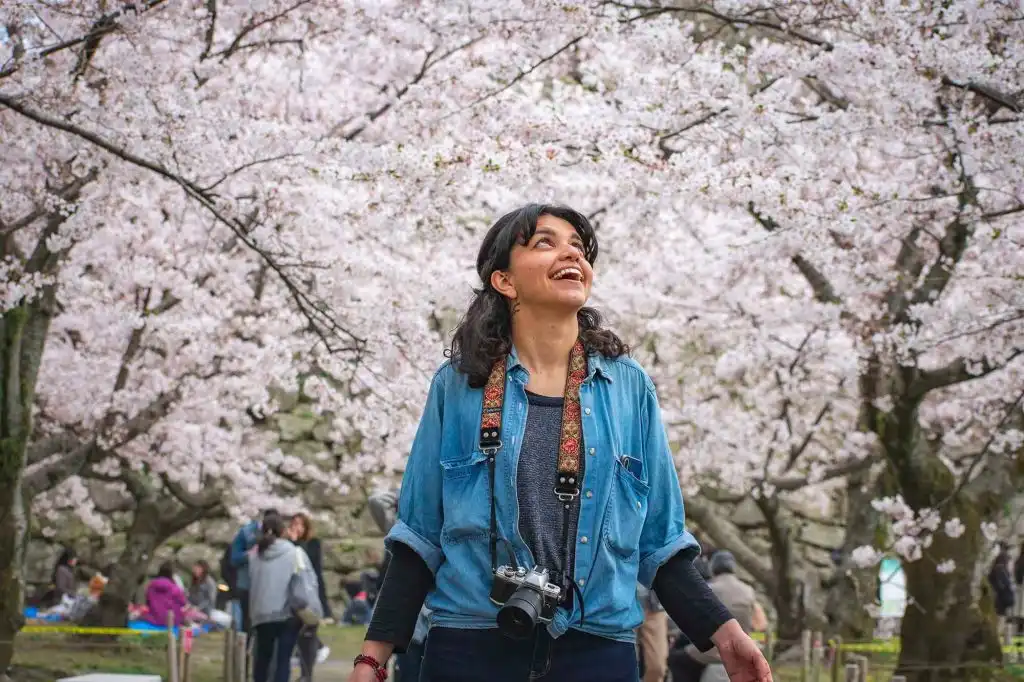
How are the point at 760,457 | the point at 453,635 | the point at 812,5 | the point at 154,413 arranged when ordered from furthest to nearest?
the point at 760,457
the point at 154,413
the point at 812,5
the point at 453,635

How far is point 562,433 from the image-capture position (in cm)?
267

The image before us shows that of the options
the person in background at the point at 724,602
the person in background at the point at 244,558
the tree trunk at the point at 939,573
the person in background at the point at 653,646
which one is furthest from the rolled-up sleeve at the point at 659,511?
the tree trunk at the point at 939,573

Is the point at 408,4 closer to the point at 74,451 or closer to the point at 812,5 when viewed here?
the point at 812,5

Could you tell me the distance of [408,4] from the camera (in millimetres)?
8711

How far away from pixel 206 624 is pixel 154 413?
5491 millimetres

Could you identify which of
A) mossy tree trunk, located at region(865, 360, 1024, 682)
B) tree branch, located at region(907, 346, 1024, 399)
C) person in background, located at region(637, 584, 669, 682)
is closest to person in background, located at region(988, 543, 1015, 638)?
mossy tree trunk, located at region(865, 360, 1024, 682)

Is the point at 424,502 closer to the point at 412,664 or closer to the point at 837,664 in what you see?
the point at 412,664

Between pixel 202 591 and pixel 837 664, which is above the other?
pixel 202 591

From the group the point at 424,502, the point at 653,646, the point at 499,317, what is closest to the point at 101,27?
the point at 499,317

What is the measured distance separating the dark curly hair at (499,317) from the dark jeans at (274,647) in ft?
20.0

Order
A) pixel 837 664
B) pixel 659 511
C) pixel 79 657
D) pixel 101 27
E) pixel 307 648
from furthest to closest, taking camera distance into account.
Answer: pixel 307 648 → pixel 837 664 → pixel 79 657 → pixel 101 27 → pixel 659 511

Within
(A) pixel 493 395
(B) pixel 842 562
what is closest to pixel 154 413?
(B) pixel 842 562

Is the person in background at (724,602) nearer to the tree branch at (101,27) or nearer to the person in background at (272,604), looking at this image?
the person in background at (272,604)

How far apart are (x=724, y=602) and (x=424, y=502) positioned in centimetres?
547
